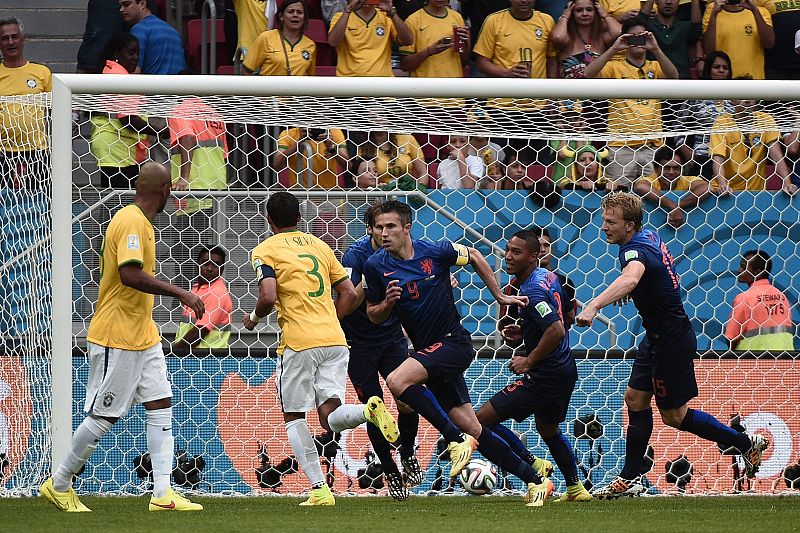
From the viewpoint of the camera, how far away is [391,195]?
957cm

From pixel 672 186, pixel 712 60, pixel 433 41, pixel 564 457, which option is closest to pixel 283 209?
pixel 564 457

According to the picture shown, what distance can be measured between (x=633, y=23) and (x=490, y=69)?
1426mm

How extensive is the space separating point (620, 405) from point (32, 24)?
768cm

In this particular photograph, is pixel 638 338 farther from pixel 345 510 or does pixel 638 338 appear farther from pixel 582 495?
pixel 345 510

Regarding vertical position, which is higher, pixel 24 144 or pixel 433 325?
pixel 24 144

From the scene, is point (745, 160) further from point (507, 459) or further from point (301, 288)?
point (301, 288)

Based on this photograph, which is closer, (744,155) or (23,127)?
(23,127)

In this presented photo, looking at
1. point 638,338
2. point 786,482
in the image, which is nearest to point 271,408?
point 638,338

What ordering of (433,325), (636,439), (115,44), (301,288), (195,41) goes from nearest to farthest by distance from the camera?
(301,288)
(433,325)
(636,439)
(115,44)
(195,41)

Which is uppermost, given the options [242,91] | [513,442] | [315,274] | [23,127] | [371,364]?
[242,91]

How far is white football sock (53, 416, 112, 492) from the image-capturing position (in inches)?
255

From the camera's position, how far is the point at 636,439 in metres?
7.76

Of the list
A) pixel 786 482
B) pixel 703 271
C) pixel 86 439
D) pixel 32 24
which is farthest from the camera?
pixel 32 24

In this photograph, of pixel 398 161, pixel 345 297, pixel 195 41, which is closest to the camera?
pixel 345 297
